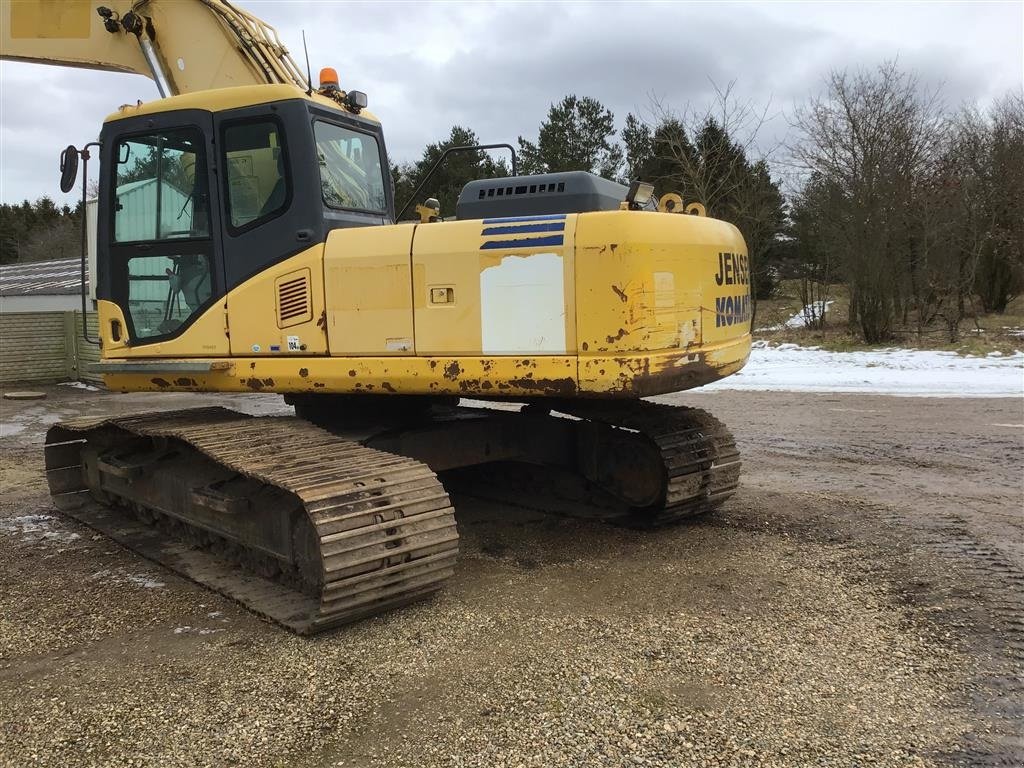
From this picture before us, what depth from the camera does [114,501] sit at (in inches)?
239

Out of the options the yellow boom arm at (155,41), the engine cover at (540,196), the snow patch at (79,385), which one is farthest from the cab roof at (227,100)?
the snow patch at (79,385)

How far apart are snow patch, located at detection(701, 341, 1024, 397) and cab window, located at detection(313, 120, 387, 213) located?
8.21 meters

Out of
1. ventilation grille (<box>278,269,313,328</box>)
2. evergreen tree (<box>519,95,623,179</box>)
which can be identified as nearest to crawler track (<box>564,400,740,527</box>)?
ventilation grille (<box>278,269,313,328</box>)

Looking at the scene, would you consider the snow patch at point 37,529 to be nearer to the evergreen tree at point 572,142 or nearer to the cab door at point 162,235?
the cab door at point 162,235

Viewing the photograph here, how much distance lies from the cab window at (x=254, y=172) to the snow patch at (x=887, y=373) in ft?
29.3

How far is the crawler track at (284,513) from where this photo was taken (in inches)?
148

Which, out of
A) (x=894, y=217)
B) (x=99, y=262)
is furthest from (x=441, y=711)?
(x=894, y=217)

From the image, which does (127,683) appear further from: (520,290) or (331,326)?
(520,290)

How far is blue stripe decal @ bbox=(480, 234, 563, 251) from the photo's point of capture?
4.16 meters

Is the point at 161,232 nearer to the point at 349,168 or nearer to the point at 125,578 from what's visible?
the point at 349,168

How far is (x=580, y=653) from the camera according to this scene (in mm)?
3592

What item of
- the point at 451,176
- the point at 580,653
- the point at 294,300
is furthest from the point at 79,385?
the point at 580,653

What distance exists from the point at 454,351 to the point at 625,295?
935 millimetres

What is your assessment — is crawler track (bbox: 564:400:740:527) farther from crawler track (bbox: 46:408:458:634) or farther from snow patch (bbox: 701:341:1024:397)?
snow patch (bbox: 701:341:1024:397)
